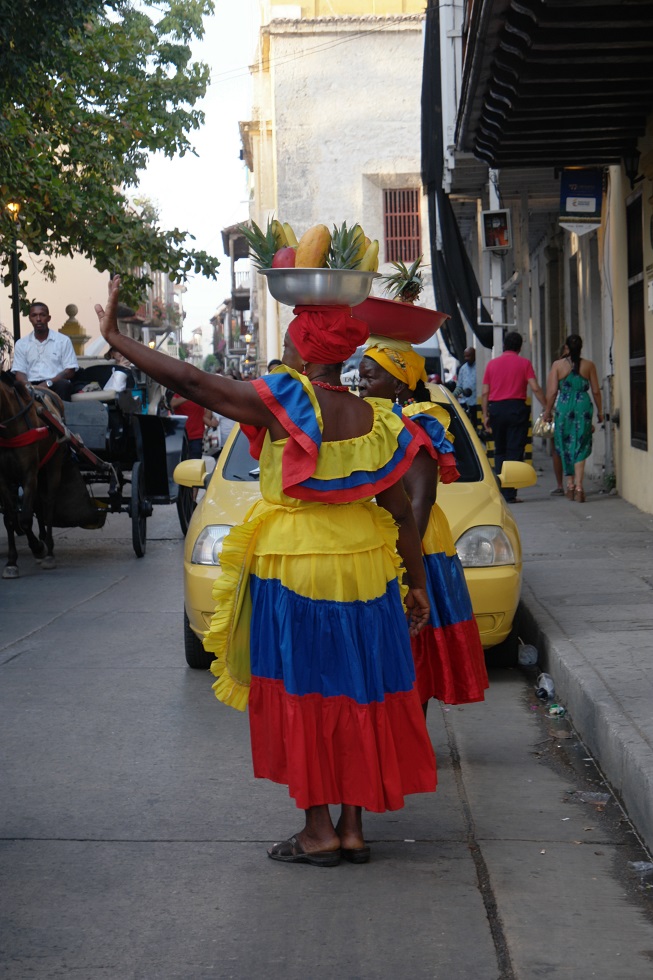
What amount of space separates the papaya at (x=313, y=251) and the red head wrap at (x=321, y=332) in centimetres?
14

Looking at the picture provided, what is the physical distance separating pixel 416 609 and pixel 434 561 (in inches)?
28.1

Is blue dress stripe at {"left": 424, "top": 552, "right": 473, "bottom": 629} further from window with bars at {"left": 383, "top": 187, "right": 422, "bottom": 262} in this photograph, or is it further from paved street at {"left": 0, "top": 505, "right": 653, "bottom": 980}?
window with bars at {"left": 383, "top": 187, "right": 422, "bottom": 262}

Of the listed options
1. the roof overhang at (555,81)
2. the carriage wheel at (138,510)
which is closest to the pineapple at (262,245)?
the roof overhang at (555,81)

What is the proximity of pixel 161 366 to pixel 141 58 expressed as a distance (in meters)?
18.7

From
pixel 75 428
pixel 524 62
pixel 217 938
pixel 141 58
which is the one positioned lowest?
pixel 217 938

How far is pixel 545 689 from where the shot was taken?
684cm

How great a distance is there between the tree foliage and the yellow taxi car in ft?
28.7

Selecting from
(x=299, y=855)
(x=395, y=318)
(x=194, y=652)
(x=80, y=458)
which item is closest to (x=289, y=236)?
(x=395, y=318)

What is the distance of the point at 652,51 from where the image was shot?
1050 cm

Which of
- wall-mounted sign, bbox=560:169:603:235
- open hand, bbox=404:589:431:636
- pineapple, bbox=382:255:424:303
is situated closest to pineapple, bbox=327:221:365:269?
open hand, bbox=404:589:431:636

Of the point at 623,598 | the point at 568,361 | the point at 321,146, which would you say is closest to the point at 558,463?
the point at 568,361

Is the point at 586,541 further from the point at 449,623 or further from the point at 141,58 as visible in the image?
the point at 141,58

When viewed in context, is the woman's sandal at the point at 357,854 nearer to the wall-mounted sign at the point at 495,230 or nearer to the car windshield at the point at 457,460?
the car windshield at the point at 457,460

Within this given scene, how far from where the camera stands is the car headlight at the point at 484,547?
7.31 metres
